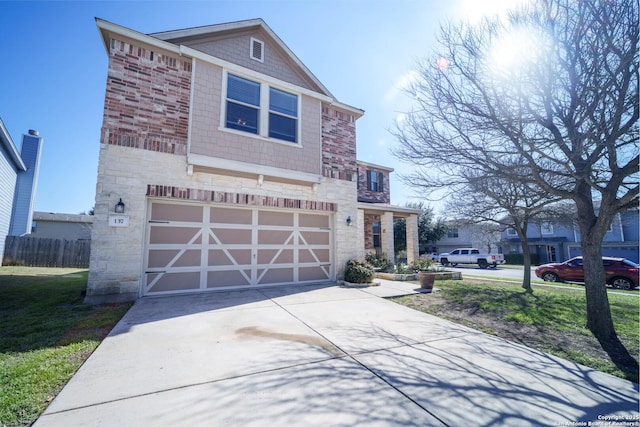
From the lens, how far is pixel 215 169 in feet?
24.6

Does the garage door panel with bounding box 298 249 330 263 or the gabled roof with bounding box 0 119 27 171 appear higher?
the gabled roof with bounding box 0 119 27 171

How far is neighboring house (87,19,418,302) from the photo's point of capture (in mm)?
6570

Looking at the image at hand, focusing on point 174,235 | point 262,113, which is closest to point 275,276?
point 174,235

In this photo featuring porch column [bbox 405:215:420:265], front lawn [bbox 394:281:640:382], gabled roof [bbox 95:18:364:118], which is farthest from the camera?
porch column [bbox 405:215:420:265]

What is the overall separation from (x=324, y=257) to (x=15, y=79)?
12214 millimetres

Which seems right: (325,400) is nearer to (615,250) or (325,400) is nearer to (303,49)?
(303,49)

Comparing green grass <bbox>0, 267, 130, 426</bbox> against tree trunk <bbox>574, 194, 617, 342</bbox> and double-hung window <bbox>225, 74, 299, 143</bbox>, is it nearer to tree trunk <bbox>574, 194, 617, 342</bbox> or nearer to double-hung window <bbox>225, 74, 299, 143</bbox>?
double-hung window <bbox>225, 74, 299, 143</bbox>

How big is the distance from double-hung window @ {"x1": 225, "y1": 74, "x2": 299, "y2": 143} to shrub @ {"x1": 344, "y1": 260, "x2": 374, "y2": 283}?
4741 mm

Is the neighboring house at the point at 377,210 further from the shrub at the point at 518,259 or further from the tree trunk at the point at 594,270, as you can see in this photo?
the shrub at the point at 518,259

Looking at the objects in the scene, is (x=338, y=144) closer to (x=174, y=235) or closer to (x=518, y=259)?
(x=174, y=235)

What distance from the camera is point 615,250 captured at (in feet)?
76.5

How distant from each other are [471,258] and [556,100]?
23746 mm

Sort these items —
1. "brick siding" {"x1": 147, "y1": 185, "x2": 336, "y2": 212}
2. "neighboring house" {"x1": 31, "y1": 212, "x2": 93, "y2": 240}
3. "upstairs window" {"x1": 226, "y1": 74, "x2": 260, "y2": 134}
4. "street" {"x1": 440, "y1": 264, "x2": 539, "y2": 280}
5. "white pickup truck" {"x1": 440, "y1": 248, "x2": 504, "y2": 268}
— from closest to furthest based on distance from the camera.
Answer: "brick siding" {"x1": 147, "y1": 185, "x2": 336, "y2": 212}, "upstairs window" {"x1": 226, "y1": 74, "x2": 260, "y2": 134}, "street" {"x1": 440, "y1": 264, "x2": 539, "y2": 280}, "neighboring house" {"x1": 31, "y1": 212, "x2": 93, "y2": 240}, "white pickup truck" {"x1": 440, "y1": 248, "x2": 504, "y2": 268}

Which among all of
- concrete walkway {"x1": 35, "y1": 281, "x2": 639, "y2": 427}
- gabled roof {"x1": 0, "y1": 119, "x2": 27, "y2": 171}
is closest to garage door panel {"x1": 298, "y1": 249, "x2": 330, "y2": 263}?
concrete walkway {"x1": 35, "y1": 281, "x2": 639, "y2": 427}
